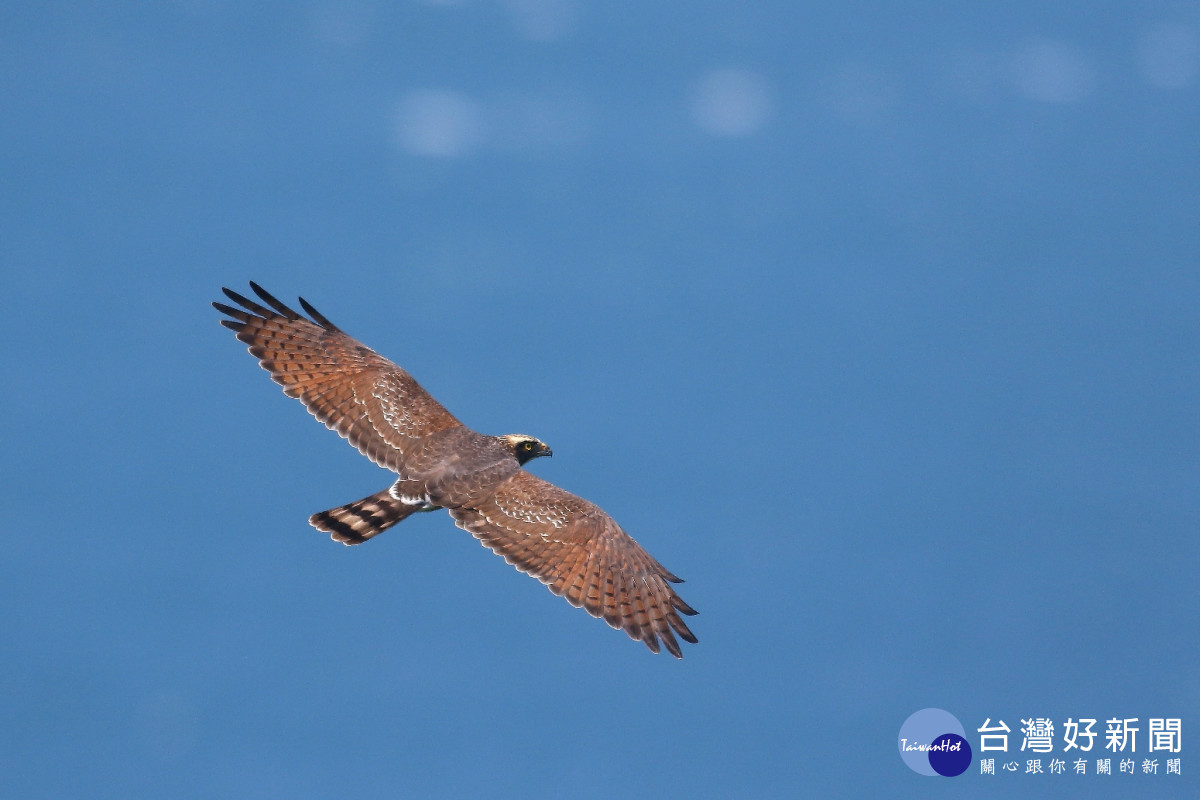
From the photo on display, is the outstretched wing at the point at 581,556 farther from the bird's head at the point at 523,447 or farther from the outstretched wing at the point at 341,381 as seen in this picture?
the outstretched wing at the point at 341,381

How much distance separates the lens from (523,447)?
52.6 feet

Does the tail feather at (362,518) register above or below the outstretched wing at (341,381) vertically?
below

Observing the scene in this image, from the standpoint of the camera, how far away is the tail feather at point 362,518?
1491cm

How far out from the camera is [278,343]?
16.6 m

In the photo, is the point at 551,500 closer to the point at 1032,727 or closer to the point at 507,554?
the point at 507,554

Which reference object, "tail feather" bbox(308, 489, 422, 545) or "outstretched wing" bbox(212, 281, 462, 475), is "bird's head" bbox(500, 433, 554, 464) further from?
"tail feather" bbox(308, 489, 422, 545)

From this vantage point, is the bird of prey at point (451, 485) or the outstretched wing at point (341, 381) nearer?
the bird of prey at point (451, 485)

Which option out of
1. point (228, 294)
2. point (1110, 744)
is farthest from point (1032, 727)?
point (1110, 744)

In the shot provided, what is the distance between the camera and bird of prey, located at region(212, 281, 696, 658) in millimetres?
14594

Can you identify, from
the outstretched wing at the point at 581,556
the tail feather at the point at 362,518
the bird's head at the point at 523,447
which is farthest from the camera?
the bird's head at the point at 523,447

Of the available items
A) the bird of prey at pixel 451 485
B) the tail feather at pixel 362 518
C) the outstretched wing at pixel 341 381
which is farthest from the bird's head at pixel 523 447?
the tail feather at pixel 362 518

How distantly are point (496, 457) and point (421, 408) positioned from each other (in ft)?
3.40

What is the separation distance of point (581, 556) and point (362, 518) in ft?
6.91

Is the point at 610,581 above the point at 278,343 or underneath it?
Result: underneath
